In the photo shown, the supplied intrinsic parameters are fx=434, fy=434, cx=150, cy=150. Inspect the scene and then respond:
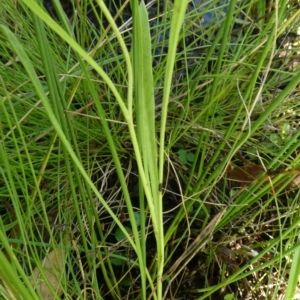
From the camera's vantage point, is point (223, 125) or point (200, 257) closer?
point (200, 257)

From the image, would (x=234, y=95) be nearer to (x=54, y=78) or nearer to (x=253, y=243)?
(x=253, y=243)

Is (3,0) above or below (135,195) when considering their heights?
above

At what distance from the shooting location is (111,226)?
2.26 ft

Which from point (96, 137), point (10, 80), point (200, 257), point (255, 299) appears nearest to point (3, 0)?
point (10, 80)

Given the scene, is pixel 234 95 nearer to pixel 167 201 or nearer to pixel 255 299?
pixel 167 201

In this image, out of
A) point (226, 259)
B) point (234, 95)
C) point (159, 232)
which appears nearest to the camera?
point (159, 232)

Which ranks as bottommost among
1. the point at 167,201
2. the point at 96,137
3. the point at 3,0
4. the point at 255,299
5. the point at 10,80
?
the point at 255,299

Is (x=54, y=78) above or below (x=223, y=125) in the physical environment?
above

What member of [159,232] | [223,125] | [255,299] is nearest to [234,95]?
[223,125]

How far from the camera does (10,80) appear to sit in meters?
0.70

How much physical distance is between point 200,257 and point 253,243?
0.10 m

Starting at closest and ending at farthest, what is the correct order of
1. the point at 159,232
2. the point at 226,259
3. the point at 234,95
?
1. the point at 159,232
2. the point at 226,259
3. the point at 234,95

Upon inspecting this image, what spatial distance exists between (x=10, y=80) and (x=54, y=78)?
305mm

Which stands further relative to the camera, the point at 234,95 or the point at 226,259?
the point at 234,95
